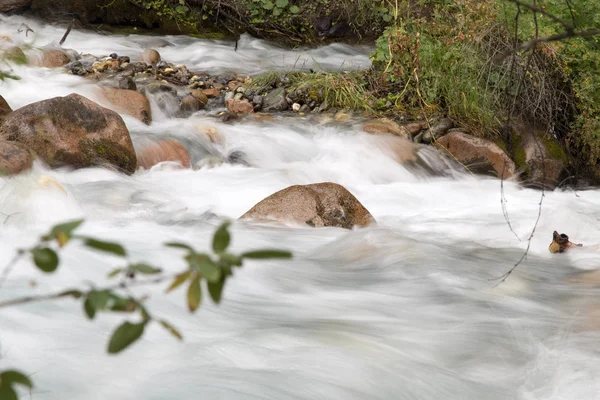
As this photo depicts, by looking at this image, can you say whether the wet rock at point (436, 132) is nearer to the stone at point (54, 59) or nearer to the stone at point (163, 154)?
the stone at point (163, 154)

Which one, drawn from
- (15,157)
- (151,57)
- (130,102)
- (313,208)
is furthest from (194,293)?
(151,57)

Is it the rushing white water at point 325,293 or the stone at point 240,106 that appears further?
the stone at point 240,106

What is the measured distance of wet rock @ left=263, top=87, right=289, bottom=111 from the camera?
8.02 metres

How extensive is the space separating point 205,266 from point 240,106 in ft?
23.9

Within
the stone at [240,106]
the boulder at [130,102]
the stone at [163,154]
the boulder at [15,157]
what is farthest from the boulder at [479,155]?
the boulder at [15,157]

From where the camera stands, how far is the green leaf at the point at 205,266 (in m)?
0.75

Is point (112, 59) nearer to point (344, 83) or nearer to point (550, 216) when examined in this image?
point (344, 83)

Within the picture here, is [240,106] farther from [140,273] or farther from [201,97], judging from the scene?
[140,273]

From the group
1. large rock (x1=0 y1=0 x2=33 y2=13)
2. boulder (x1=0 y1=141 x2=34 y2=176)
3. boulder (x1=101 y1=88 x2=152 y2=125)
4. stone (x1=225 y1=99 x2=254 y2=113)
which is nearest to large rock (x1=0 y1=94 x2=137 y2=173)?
boulder (x1=0 y1=141 x2=34 y2=176)

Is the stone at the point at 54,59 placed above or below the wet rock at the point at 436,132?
below

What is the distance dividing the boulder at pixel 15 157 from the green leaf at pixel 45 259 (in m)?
4.18

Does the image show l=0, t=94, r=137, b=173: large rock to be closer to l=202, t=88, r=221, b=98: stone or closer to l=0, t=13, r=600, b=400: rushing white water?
l=0, t=13, r=600, b=400: rushing white water

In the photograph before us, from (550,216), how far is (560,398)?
9.31 ft

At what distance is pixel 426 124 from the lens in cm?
719
